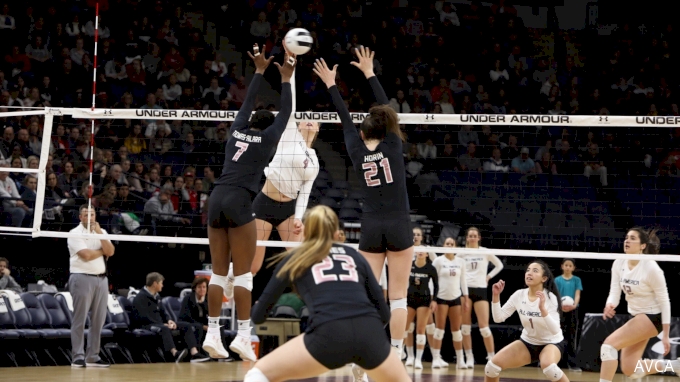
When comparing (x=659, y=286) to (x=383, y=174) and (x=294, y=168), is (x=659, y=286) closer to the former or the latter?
(x=383, y=174)

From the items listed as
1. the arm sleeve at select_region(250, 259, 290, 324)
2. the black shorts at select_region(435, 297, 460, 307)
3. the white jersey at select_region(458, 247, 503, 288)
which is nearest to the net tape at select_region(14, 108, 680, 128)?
the arm sleeve at select_region(250, 259, 290, 324)

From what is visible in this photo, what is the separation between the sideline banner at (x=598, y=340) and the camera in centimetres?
1503

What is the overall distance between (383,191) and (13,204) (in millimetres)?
7887

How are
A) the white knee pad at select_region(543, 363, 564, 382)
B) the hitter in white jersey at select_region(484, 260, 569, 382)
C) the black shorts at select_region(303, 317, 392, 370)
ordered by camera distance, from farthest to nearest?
1. the hitter in white jersey at select_region(484, 260, 569, 382)
2. the white knee pad at select_region(543, 363, 564, 382)
3. the black shorts at select_region(303, 317, 392, 370)

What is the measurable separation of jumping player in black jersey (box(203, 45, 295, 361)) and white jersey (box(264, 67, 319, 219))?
110 centimetres

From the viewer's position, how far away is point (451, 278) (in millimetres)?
15438

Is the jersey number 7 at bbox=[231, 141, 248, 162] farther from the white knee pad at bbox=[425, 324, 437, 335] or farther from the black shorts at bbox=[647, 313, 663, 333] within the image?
the white knee pad at bbox=[425, 324, 437, 335]

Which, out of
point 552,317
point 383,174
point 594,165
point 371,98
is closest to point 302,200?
point 383,174

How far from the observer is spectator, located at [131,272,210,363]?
14375 mm

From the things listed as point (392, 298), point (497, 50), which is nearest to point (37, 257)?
point (392, 298)

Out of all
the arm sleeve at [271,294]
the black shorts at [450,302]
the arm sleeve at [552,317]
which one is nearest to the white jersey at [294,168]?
the arm sleeve at [552,317]

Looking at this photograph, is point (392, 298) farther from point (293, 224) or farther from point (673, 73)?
point (673, 73)

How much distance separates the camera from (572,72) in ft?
71.1

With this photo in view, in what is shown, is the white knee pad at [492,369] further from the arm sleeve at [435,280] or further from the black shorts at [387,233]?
the arm sleeve at [435,280]
